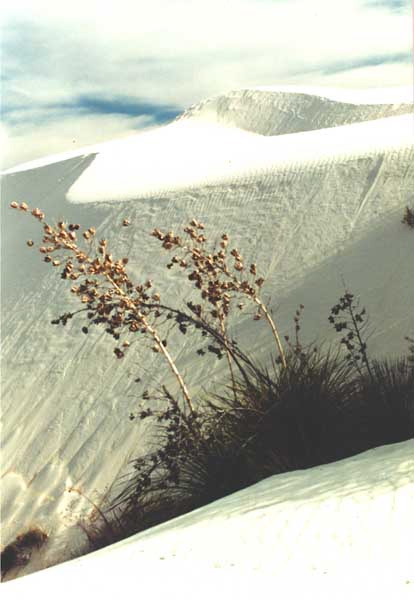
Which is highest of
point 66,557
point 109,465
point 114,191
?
point 114,191

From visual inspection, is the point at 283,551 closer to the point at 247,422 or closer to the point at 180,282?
the point at 247,422

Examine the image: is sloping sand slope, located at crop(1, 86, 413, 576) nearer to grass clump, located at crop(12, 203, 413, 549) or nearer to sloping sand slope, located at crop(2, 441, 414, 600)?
grass clump, located at crop(12, 203, 413, 549)

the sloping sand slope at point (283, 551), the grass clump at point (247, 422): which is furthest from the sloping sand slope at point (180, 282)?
the sloping sand slope at point (283, 551)

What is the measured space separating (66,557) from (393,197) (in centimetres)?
429

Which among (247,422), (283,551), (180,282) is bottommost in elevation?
(283,551)

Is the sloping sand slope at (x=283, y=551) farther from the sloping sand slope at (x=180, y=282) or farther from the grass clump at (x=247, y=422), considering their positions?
the sloping sand slope at (x=180, y=282)

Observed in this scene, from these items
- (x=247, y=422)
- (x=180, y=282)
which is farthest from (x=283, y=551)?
(x=180, y=282)

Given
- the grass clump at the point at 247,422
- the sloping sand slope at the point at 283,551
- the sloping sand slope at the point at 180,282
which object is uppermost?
the sloping sand slope at the point at 180,282

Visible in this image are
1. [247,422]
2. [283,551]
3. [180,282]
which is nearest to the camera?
[283,551]

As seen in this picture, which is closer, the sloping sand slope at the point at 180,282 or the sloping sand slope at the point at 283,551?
the sloping sand slope at the point at 283,551

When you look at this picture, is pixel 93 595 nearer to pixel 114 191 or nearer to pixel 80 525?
pixel 80 525

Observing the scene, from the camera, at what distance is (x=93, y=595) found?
304 centimetres

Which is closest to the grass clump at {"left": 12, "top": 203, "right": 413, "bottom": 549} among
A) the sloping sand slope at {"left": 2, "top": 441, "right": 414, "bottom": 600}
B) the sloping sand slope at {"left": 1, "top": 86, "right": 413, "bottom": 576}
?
the sloping sand slope at {"left": 2, "top": 441, "right": 414, "bottom": 600}

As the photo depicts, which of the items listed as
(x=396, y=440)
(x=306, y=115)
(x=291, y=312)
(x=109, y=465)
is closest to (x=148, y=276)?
(x=291, y=312)
